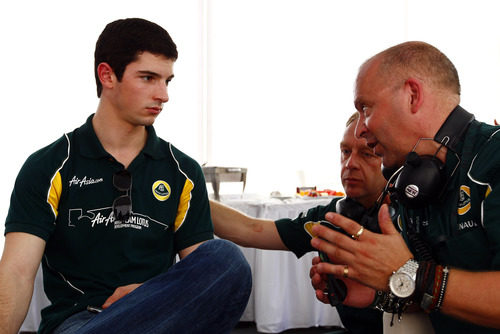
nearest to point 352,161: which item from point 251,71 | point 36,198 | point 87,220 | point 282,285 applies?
point 87,220

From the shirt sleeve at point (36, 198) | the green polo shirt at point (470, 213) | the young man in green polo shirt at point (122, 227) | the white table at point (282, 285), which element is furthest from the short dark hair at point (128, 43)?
the white table at point (282, 285)

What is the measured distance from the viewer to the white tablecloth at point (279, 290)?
2828mm

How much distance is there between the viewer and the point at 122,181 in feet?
4.21

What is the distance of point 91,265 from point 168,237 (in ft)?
0.76

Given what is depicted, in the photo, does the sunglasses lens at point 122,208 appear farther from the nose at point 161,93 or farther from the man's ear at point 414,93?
the man's ear at point 414,93

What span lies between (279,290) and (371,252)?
206cm

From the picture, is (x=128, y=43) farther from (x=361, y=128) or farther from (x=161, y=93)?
(x=361, y=128)

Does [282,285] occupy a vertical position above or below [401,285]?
below

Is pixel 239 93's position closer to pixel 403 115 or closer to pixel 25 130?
pixel 25 130

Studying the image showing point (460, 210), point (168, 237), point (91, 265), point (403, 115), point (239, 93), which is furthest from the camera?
point (239, 93)

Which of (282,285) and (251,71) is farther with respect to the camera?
(251,71)

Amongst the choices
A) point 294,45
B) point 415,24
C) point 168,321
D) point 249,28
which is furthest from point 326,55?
point 168,321

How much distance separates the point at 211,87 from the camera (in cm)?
496

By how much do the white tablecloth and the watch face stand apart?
1909 millimetres
